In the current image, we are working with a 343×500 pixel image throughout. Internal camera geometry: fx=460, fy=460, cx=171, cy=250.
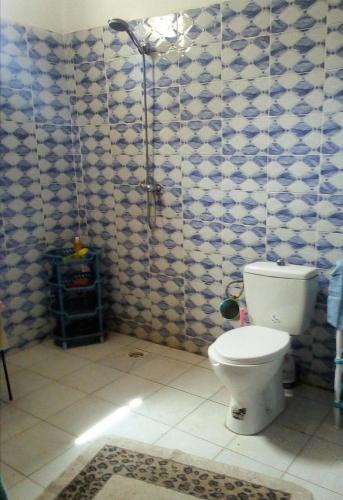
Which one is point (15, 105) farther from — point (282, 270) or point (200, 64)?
point (282, 270)

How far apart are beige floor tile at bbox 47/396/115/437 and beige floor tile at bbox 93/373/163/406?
6cm

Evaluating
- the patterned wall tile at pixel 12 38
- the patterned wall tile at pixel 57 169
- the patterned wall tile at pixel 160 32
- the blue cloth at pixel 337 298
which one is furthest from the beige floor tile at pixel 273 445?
the patterned wall tile at pixel 12 38

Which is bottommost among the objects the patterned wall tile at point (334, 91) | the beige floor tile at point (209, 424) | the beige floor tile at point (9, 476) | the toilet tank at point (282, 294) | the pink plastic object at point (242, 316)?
the beige floor tile at point (9, 476)

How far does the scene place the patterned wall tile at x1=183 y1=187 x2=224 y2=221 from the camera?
9.21 ft

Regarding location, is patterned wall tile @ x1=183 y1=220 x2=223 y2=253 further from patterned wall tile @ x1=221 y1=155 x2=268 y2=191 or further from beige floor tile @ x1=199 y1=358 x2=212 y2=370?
beige floor tile @ x1=199 y1=358 x2=212 y2=370

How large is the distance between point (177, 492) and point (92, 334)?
1613mm

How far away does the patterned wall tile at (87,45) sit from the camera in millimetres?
3119

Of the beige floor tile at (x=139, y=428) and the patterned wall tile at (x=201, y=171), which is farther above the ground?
the patterned wall tile at (x=201, y=171)

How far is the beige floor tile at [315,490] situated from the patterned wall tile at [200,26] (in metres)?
2.28

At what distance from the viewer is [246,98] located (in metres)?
2.59

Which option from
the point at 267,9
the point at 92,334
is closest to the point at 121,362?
the point at 92,334

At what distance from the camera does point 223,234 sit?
282 cm

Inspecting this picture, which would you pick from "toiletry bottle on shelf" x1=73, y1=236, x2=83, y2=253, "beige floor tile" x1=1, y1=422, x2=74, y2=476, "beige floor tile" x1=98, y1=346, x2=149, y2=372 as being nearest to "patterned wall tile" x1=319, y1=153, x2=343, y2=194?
"beige floor tile" x1=98, y1=346, x2=149, y2=372

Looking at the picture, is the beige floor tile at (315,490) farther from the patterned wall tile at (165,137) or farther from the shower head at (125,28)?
the shower head at (125,28)
